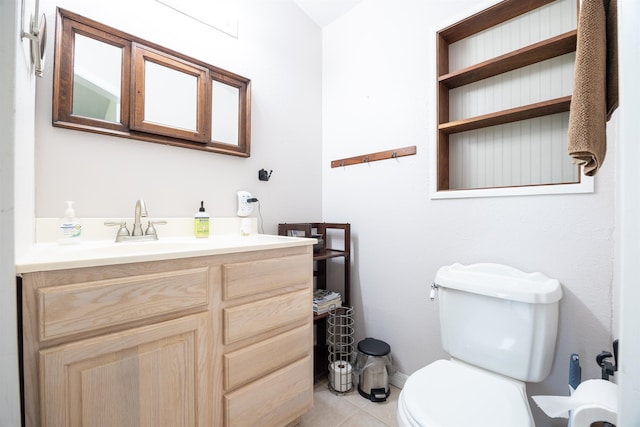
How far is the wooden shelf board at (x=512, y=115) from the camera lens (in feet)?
3.76

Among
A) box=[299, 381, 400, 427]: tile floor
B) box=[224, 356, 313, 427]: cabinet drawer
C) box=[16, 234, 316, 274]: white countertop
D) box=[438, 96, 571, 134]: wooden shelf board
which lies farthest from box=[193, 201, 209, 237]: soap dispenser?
box=[438, 96, 571, 134]: wooden shelf board

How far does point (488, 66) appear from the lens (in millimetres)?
1334

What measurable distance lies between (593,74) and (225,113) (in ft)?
5.05

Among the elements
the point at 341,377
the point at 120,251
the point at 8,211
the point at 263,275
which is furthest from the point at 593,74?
the point at 341,377

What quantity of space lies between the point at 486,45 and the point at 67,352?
2137mm

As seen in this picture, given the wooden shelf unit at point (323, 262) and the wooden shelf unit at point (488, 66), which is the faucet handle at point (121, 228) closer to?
the wooden shelf unit at point (323, 262)

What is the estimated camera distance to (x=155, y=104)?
133 centimetres

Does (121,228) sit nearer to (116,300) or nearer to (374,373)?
(116,300)

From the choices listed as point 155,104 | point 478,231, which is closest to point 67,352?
point 155,104

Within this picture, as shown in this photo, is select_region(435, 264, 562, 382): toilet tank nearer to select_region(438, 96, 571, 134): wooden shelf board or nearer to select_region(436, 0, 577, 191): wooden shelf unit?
select_region(436, 0, 577, 191): wooden shelf unit

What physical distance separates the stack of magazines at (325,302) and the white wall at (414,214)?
0.69 ft

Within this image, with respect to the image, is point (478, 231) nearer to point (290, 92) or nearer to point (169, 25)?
point (290, 92)

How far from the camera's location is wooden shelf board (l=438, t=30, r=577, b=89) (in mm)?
1149

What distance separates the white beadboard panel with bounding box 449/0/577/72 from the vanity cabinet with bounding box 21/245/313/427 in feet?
4.66
